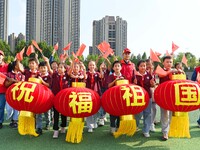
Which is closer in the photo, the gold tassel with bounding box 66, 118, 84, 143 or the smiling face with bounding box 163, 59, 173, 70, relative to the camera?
the gold tassel with bounding box 66, 118, 84, 143

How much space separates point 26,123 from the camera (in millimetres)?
4703

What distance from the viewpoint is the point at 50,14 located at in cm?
4759

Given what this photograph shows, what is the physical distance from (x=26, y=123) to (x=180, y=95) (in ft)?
8.78

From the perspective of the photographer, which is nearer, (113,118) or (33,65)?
(113,118)

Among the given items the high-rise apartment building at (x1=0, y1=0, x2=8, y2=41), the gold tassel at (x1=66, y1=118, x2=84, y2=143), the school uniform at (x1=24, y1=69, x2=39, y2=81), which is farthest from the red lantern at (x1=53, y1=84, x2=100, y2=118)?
the high-rise apartment building at (x1=0, y1=0, x2=8, y2=41)

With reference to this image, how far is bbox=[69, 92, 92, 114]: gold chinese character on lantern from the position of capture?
14.1ft

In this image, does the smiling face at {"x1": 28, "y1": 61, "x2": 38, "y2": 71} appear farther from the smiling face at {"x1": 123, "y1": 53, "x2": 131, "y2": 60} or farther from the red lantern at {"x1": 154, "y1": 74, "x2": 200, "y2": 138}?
the red lantern at {"x1": 154, "y1": 74, "x2": 200, "y2": 138}

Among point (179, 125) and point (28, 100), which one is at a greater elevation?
point (28, 100)

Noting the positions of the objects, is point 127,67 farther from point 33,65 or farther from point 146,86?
point 33,65

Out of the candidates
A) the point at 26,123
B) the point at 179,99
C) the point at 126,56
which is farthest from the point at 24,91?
the point at 179,99

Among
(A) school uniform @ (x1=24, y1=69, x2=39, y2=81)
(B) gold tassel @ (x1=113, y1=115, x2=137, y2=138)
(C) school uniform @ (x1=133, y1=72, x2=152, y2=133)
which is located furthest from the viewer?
(A) school uniform @ (x1=24, y1=69, x2=39, y2=81)

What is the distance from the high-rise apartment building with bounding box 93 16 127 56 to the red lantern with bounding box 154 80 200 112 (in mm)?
45610

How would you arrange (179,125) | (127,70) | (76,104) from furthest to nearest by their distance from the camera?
(127,70) < (179,125) < (76,104)

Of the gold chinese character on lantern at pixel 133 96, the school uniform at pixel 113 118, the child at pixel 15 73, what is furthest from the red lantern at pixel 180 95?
the child at pixel 15 73
